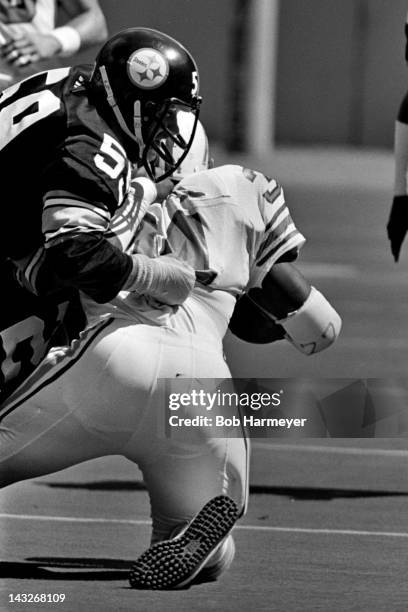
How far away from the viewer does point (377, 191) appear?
784 inches

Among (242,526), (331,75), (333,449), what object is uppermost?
(242,526)

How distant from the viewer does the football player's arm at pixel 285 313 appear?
5062mm

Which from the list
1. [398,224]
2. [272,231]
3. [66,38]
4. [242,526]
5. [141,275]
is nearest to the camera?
[141,275]

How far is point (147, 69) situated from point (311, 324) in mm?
970

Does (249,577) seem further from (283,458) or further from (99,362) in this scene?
(283,458)

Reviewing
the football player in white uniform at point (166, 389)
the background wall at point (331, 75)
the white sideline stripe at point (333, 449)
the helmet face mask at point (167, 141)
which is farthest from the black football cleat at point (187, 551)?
the background wall at point (331, 75)

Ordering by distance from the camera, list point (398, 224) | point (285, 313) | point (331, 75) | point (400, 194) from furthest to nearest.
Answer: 1. point (331, 75)
2. point (400, 194)
3. point (398, 224)
4. point (285, 313)

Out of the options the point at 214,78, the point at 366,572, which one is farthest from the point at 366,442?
the point at 214,78

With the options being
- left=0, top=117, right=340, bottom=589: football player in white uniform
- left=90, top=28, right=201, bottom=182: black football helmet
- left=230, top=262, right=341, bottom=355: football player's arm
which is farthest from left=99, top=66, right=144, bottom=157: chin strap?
left=230, top=262, right=341, bottom=355: football player's arm

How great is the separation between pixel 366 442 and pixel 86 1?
2.14 meters

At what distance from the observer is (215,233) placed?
478 cm

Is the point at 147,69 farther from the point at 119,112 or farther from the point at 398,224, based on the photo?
the point at 398,224

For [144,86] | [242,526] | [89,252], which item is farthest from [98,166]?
[242,526]

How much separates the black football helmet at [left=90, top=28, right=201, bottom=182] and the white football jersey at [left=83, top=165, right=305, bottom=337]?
0.18m
